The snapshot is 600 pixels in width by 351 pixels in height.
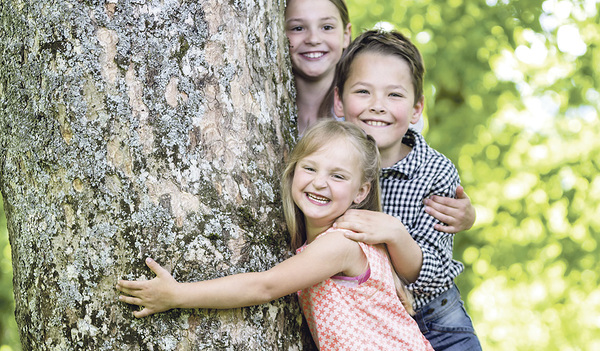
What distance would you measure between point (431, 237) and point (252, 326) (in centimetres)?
100

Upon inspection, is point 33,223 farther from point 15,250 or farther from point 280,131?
point 280,131

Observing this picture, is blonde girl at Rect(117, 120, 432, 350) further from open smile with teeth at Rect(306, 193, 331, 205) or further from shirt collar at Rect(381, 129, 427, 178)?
shirt collar at Rect(381, 129, 427, 178)

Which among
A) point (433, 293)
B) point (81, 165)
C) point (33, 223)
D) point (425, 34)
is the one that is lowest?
point (433, 293)

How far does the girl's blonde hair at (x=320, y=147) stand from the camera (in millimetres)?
2111

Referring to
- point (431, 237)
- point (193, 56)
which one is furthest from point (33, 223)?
point (431, 237)

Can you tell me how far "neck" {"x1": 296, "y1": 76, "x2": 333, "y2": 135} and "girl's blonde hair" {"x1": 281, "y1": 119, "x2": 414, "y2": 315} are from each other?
84cm

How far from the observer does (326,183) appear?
86.0 inches

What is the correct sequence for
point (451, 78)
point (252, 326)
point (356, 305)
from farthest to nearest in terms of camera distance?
point (451, 78) → point (356, 305) → point (252, 326)

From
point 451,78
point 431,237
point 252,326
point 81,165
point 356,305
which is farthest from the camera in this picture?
point 451,78

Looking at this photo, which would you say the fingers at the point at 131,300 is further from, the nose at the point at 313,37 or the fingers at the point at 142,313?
the nose at the point at 313,37

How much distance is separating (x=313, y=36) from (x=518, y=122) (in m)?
4.65

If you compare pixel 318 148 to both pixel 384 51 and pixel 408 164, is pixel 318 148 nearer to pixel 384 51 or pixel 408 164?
pixel 408 164

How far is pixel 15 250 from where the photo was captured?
2.04 meters

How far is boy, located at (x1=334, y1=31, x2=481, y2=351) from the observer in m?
2.56
